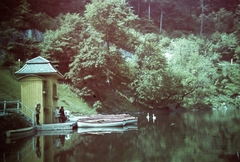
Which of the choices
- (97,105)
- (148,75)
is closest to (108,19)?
(148,75)

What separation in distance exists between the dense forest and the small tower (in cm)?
852

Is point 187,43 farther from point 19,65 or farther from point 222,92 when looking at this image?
point 19,65

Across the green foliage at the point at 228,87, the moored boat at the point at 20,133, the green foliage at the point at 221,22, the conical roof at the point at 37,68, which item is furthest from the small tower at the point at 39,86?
the green foliage at the point at 221,22

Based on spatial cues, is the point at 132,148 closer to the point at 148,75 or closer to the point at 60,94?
the point at 60,94

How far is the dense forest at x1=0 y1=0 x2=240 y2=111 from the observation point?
32.1m

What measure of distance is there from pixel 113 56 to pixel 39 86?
16413 millimetres

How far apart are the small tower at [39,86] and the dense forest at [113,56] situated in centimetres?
852

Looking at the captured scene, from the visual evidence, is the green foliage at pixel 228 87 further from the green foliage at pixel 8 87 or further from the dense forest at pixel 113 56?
the green foliage at pixel 8 87

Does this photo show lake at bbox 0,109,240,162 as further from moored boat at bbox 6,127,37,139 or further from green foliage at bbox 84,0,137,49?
green foliage at bbox 84,0,137,49

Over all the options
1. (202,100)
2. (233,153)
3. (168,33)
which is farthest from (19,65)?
(168,33)

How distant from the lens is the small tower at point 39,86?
20625mm

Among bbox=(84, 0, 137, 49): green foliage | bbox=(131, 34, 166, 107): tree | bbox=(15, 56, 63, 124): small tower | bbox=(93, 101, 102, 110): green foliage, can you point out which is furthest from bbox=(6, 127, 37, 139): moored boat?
bbox=(84, 0, 137, 49): green foliage

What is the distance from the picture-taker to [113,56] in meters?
36.0

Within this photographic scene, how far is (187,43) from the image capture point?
50875 millimetres
